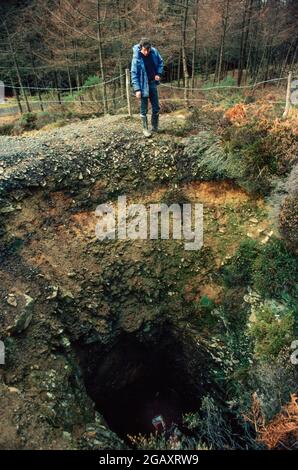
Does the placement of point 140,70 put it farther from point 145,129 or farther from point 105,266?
point 105,266

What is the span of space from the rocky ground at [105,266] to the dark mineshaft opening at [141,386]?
33 mm

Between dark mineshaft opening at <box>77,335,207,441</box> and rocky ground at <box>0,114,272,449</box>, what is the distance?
33 mm

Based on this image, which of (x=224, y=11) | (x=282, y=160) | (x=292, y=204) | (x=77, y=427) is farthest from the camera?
(x=224, y=11)

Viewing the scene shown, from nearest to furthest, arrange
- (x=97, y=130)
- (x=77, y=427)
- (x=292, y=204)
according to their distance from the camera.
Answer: (x=77, y=427) → (x=292, y=204) → (x=97, y=130)

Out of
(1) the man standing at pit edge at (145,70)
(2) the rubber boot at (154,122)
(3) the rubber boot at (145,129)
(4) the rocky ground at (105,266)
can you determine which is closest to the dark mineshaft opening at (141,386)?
(4) the rocky ground at (105,266)

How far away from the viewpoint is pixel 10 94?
2658 centimetres

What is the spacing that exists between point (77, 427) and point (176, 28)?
17290 mm

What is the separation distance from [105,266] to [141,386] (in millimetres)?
3308

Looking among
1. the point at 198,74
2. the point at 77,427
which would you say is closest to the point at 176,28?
the point at 198,74

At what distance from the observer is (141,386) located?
909cm

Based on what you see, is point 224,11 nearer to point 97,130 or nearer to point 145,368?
point 97,130

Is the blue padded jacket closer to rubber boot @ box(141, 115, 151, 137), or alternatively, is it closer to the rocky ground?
rubber boot @ box(141, 115, 151, 137)

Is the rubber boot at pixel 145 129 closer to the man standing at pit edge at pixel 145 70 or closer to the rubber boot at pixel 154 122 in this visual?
the rubber boot at pixel 154 122

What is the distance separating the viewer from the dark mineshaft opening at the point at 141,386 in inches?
325
